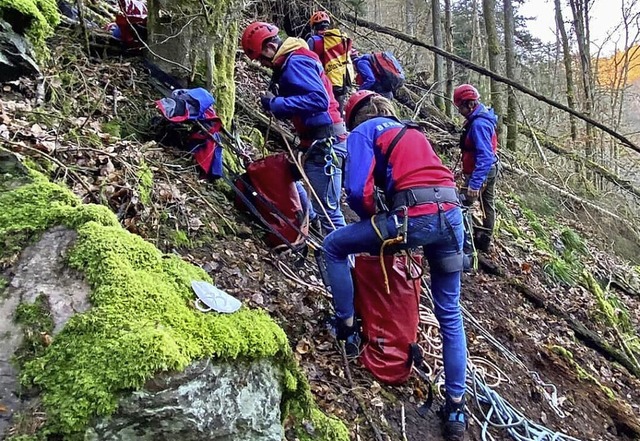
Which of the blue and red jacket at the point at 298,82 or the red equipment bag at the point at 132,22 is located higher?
the red equipment bag at the point at 132,22

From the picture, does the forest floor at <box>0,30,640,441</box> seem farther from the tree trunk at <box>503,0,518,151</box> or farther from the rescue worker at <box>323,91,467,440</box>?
the tree trunk at <box>503,0,518,151</box>

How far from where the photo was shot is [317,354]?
13.8 ft

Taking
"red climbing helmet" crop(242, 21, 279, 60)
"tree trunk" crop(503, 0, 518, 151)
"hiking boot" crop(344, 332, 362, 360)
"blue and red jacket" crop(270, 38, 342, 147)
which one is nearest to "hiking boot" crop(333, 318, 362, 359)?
"hiking boot" crop(344, 332, 362, 360)

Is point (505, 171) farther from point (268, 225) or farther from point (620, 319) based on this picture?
point (268, 225)

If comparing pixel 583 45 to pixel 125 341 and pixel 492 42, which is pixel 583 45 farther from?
pixel 125 341

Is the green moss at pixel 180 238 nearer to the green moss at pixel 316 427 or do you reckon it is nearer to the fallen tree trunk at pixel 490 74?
the green moss at pixel 316 427

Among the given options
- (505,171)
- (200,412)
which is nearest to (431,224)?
(200,412)

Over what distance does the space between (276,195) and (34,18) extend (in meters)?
2.49

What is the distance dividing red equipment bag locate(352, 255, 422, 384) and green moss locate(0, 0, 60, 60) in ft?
10.9

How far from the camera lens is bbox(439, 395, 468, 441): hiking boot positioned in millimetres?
3985

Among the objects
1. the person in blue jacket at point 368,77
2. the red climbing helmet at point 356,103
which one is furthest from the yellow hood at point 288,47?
the person in blue jacket at point 368,77

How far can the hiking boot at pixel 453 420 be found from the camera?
13.1 ft

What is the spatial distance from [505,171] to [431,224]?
8.64 meters

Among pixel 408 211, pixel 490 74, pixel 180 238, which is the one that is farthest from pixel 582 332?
pixel 180 238
